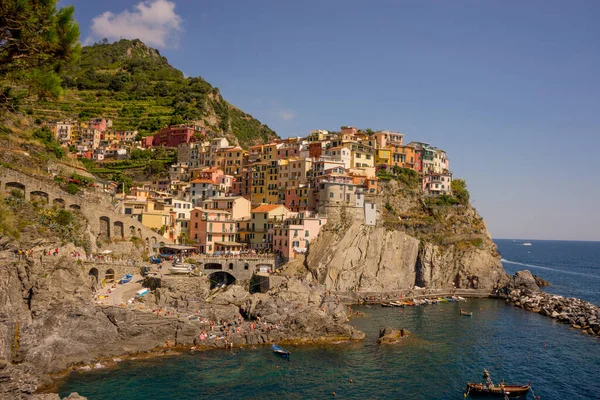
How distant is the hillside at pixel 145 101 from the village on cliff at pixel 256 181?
7.96 metres

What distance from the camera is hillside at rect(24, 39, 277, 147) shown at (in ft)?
390

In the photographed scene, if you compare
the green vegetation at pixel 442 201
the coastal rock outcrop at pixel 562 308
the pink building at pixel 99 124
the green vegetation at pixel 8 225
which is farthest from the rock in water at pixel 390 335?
the pink building at pixel 99 124

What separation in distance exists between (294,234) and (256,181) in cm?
2069

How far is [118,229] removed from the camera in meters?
60.8

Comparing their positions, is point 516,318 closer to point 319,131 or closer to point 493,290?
point 493,290

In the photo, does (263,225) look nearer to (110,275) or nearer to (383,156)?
(110,275)

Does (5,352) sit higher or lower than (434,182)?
lower

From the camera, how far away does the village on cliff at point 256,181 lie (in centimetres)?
7044

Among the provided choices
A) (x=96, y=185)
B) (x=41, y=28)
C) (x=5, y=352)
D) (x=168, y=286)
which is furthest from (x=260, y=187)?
(x=41, y=28)

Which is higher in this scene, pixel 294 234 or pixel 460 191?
pixel 460 191

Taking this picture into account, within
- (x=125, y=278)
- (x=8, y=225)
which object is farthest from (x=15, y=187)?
(x=125, y=278)

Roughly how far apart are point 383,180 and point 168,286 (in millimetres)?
45580

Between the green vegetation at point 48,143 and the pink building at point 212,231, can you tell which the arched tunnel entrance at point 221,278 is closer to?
the pink building at point 212,231

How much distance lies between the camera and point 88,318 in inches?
1602
